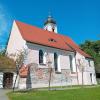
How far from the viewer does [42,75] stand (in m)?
33.6

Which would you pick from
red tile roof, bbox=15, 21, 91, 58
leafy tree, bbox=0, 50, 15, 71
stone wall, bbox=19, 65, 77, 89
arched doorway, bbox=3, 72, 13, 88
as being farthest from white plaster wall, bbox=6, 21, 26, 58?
stone wall, bbox=19, 65, 77, 89

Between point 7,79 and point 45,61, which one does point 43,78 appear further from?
point 7,79

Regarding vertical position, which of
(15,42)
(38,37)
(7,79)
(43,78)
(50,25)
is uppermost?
(50,25)

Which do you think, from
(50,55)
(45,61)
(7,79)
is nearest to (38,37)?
(50,55)

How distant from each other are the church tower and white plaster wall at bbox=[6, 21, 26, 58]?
17776 mm

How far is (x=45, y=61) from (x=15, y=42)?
6.31m

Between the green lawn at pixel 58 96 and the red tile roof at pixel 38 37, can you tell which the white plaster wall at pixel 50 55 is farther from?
the green lawn at pixel 58 96

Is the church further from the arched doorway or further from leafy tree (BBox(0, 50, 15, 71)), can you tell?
leafy tree (BBox(0, 50, 15, 71))

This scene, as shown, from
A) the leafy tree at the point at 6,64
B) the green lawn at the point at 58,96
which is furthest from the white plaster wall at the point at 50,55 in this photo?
the green lawn at the point at 58,96

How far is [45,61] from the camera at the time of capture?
35.6m

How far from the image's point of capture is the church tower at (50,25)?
53469 mm

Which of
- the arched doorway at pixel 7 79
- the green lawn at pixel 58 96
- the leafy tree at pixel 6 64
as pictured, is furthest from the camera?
the arched doorway at pixel 7 79

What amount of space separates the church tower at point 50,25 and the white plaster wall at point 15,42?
17776 mm

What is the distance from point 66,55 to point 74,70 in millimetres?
3698
